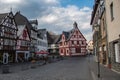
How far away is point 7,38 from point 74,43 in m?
46.5

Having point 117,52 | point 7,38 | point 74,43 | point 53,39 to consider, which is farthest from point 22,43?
point 53,39

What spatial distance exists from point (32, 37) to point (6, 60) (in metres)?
18.5

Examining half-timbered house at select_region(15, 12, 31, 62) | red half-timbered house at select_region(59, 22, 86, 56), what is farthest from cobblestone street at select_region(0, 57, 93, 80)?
red half-timbered house at select_region(59, 22, 86, 56)

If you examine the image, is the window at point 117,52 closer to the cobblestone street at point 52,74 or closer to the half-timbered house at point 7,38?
the cobblestone street at point 52,74

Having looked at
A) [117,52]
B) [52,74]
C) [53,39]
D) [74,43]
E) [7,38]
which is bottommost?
[52,74]

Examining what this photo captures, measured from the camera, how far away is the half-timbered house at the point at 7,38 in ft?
137

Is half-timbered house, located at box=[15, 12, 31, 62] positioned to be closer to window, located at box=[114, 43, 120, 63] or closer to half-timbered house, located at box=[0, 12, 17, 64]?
half-timbered house, located at box=[0, 12, 17, 64]

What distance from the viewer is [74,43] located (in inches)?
3425

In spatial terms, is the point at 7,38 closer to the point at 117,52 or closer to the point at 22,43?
the point at 22,43

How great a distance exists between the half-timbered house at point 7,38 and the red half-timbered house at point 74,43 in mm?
40943

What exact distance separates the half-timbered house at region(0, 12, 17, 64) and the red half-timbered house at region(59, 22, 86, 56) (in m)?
40.9

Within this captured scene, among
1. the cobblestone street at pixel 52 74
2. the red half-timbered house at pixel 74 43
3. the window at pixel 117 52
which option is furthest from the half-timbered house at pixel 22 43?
the window at pixel 117 52

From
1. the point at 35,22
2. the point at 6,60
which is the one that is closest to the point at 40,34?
the point at 35,22

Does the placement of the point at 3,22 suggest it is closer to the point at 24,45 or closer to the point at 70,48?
the point at 24,45
